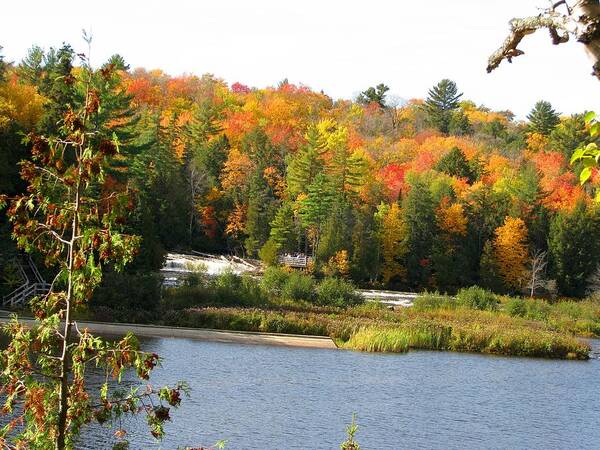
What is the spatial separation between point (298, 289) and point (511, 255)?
25969 millimetres

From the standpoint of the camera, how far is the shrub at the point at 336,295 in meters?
42.7

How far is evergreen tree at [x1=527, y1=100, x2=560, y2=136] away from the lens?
3962 inches

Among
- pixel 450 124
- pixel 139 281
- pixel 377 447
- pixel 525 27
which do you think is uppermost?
pixel 450 124

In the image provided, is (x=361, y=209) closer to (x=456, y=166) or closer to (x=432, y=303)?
(x=456, y=166)

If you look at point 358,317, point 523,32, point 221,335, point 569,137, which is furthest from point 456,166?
point 523,32

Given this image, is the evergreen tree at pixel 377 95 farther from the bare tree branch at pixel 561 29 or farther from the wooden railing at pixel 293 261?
the bare tree branch at pixel 561 29

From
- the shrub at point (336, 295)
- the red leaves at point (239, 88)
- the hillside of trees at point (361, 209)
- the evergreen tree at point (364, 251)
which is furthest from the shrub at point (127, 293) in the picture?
the red leaves at point (239, 88)

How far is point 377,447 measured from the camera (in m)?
18.5

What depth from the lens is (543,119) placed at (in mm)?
101375

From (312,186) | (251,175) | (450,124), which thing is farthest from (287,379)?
(450,124)

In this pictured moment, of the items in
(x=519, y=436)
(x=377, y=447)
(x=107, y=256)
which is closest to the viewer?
(x=107, y=256)

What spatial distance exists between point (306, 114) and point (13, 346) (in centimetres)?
10614

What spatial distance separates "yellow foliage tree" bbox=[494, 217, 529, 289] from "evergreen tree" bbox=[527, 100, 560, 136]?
40.0 metres

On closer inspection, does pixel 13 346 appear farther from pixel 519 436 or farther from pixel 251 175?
pixel 251 175
